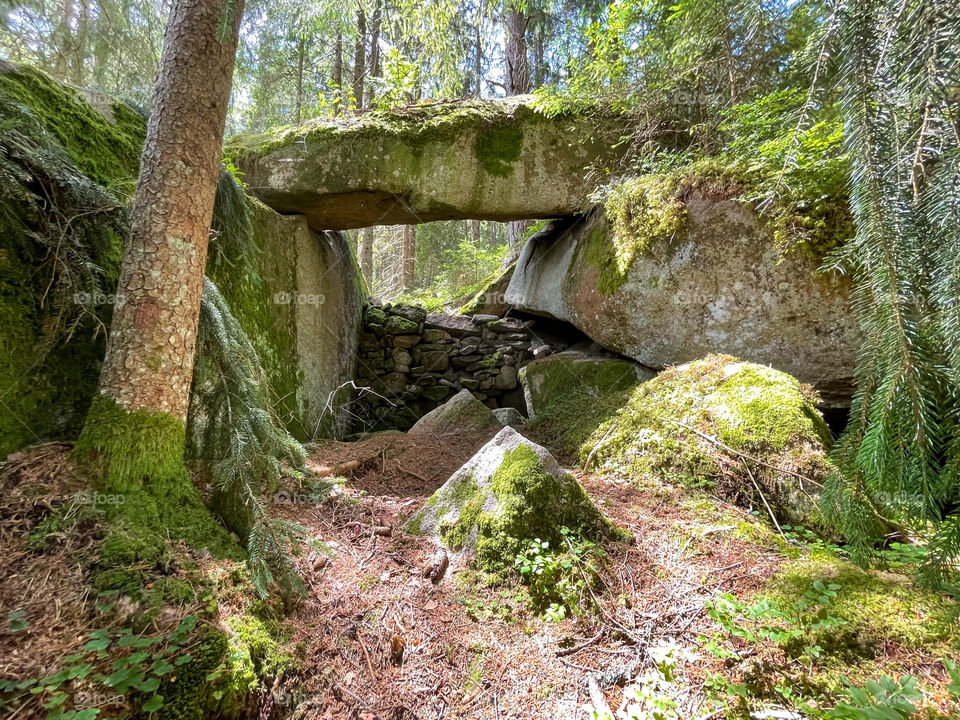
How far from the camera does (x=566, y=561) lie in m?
2.03

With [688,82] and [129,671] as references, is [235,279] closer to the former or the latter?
[129,671]

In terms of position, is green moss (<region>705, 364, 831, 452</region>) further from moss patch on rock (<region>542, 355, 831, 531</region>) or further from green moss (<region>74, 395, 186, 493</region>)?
green moss (<region>74, 395, 186, 493</region>)

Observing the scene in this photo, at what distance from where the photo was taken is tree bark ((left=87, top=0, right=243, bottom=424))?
1.74m

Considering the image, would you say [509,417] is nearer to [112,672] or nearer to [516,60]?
[112,672]

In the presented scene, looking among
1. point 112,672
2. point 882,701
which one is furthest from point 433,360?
point 882,701

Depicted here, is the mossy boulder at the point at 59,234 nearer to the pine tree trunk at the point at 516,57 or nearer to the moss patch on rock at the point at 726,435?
the moss patch on rock at the point at 726,435

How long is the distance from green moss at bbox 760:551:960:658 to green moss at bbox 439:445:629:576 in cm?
74

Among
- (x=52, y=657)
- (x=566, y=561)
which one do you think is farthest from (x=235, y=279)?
(x=566, y=561)

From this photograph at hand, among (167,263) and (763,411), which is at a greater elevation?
(167,263)

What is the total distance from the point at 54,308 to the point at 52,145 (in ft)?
2.39

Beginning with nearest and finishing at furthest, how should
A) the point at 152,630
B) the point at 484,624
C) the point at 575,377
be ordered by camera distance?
the point at 152,630
the point at 484,624
the point at 575,377

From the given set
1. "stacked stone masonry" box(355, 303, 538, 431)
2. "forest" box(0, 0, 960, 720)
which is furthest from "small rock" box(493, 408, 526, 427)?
"stacked stone masonry" box(355, 303, 538, 431)

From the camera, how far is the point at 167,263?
5.87 ft

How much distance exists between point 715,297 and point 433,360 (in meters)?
3.94
